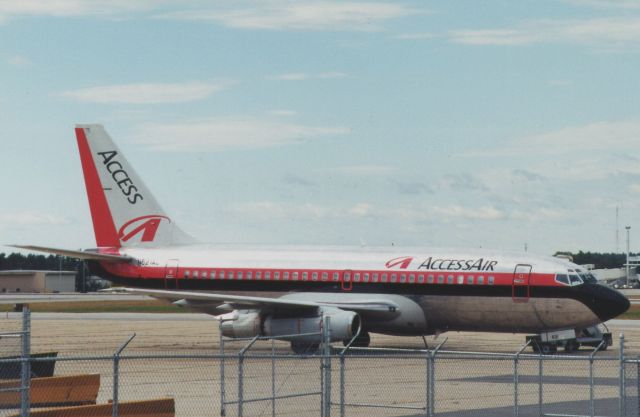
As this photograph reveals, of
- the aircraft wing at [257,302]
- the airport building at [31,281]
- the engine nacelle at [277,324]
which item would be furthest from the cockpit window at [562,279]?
the airport building at [31,281]

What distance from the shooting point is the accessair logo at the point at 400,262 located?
37.9 m

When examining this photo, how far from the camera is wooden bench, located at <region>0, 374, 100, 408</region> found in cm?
1997

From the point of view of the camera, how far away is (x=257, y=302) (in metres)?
36.9

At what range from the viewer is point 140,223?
4375cm

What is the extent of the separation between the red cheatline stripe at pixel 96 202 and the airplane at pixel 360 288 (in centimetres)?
101

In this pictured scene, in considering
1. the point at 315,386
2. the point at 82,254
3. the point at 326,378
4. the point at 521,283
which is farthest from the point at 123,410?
the point at 82,254

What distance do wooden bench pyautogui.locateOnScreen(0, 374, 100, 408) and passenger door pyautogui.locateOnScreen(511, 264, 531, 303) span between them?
18.0m

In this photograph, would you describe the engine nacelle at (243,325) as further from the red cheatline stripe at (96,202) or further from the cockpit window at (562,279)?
the cockpit window at (562,279)

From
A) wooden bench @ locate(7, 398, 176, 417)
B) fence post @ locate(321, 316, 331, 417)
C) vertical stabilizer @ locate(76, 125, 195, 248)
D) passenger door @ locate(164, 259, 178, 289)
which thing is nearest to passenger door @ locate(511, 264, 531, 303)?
passenger door @ locate(164, 259, 178, 289)

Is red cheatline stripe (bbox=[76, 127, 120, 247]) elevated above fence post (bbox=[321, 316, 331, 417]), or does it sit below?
above

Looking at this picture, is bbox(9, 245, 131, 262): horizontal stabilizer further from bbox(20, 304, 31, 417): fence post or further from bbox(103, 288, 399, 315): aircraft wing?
bbox(20, 304, 31, 417): fence post

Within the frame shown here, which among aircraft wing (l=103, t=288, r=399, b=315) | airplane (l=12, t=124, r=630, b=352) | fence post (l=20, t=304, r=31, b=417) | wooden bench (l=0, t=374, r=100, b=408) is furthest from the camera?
aircraft wing (l=103, t=288, r=399, b=315)

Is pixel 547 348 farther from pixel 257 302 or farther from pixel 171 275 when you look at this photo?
pixel 171 275

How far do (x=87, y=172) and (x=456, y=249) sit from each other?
47.7 ft
